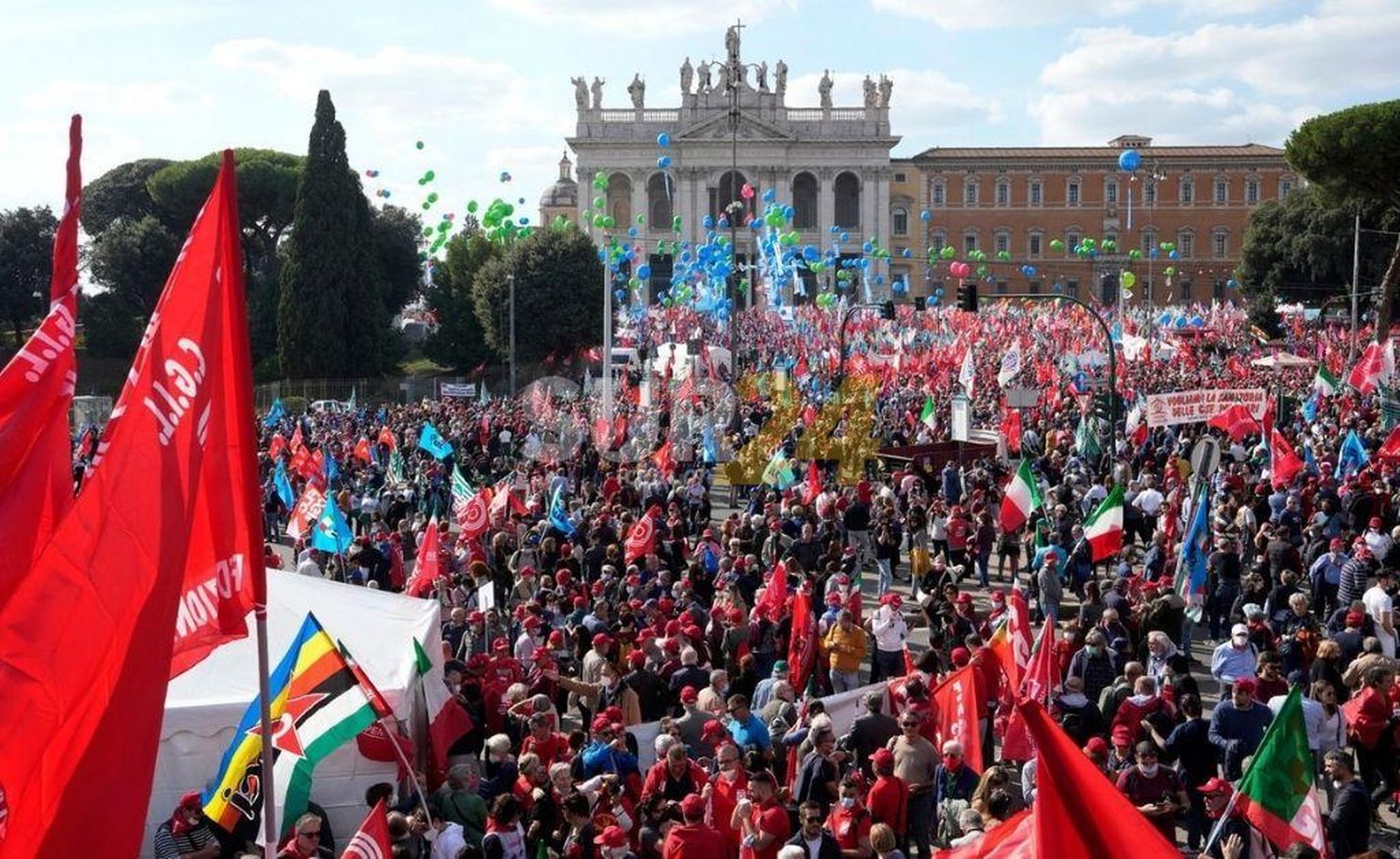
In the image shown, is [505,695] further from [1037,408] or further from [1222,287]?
[1222,287]

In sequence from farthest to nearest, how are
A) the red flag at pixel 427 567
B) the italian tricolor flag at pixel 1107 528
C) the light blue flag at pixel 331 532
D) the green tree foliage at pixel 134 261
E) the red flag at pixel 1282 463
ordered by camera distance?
the green tree foliage at pixel 134 261 < the red flag at pixel 1282 463 < the light blue flag at pixel 331 532 < the italian tricolor flag at pixel 1107 528 < the red flag at pixel 427 567

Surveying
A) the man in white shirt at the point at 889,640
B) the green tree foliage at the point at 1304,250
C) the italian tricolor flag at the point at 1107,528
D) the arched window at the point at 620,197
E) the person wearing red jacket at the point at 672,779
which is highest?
the arched window at the point at 620,197

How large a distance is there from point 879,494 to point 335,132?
35.6 m

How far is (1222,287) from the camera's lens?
317 feet

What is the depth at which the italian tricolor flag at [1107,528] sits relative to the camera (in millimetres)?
14797

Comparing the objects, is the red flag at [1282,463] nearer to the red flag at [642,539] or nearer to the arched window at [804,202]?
the red flag at [642,539]

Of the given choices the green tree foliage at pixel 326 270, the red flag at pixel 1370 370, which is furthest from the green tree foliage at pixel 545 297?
the red flag at pixel 1370 370

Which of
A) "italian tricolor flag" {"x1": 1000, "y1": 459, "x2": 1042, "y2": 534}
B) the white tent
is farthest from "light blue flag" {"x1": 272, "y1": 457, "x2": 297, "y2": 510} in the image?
the white tent

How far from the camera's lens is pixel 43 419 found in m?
5.88

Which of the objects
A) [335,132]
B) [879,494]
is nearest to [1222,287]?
[335,132]

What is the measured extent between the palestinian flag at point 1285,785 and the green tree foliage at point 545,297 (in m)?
49.0

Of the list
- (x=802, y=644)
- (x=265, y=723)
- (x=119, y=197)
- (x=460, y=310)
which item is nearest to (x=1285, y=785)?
(x=265, y=723)

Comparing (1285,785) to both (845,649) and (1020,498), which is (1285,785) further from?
(1020,498)

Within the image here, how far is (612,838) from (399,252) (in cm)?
6115
